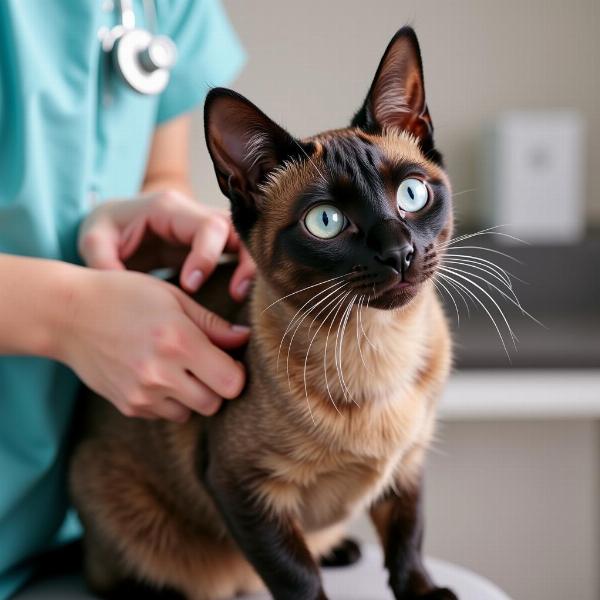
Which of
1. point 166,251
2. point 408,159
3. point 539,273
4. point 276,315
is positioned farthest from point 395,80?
point 539,273

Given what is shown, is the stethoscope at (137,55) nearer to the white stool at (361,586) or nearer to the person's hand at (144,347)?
the person's hand at (144,347)

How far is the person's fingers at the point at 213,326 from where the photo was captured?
0.77 metres

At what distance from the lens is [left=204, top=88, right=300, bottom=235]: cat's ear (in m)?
0.67

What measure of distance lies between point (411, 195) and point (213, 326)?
0.76 ft

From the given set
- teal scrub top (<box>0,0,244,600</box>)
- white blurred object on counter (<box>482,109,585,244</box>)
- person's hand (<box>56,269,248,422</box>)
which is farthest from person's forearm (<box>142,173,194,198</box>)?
white blurred object on counter (<box>482,109,585,244</box>)

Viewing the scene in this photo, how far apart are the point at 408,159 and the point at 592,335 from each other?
1008mm

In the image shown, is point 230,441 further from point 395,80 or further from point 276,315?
point 395,80

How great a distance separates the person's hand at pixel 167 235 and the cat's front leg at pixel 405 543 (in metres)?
0.27

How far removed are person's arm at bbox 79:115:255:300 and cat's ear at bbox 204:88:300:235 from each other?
8cm

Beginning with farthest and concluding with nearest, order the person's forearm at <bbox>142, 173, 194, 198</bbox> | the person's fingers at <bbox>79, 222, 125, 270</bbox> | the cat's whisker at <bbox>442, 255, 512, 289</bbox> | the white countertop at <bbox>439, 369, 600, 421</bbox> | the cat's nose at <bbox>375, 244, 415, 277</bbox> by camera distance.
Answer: the white countertop at <bbox>439, 369, 600, 421</bbox> → the person's forearm at <bbox>142, 173, 194, 198</bbox> → the person's fingers at <bbox>79, 222, 125, 270</bbox> → the cat's whisker at <bbox>442, 255, 512, 289</bbox> → the cat's nose at <bbox>375, 244, 415, 277</bbox>

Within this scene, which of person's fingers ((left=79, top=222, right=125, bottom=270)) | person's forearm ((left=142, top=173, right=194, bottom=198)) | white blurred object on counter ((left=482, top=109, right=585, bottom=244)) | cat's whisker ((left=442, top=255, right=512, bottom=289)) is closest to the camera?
cat's whisker ((left=442, top=255, right=512, bottom=289))

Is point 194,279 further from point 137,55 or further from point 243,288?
point 137,55

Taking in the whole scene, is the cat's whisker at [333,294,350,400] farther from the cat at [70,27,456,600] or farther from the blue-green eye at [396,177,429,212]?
the blue-green eye at [396,177,429,212]

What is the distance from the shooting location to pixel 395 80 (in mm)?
717
